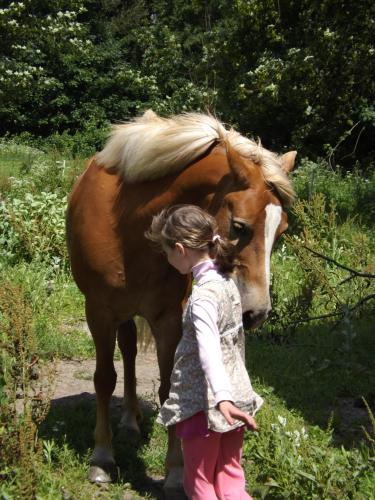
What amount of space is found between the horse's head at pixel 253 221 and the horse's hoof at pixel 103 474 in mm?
1201

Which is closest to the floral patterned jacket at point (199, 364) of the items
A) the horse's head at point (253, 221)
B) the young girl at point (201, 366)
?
the young girl at point (201, 366)

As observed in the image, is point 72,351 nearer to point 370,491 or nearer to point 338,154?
point 370,491

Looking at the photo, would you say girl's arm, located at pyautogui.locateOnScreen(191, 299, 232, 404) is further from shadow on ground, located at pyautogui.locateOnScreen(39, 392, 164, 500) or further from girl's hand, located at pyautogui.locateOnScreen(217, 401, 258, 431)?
shadow on ground, located at pyautogui.locateOnScreen(39, 392, 164, 500)

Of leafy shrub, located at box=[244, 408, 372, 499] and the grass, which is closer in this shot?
leafy shrub, located at box=[244, 408, 372, 499]

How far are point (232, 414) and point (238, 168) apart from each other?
1225 millimetres

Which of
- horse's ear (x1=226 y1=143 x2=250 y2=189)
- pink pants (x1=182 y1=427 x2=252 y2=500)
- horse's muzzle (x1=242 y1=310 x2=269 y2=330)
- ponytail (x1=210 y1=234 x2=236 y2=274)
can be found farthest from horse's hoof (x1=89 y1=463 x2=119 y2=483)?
horse's ear (x1=226 y1=143 x2=250 y2=189)

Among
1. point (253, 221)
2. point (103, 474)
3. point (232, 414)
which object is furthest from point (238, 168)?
point (103, 474)

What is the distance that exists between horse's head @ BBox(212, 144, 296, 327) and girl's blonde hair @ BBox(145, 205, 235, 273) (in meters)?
0.23

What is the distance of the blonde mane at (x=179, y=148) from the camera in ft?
10.7

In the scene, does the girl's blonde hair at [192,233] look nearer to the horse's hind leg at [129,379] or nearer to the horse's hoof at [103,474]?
the horse's hoof at [103,474]

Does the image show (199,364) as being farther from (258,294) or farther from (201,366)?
(258,294)

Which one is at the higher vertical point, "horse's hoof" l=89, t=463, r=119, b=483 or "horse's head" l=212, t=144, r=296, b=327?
"horse's head" l=212, t=144, r=296, b=327

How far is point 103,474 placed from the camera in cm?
352

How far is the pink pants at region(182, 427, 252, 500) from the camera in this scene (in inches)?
106
